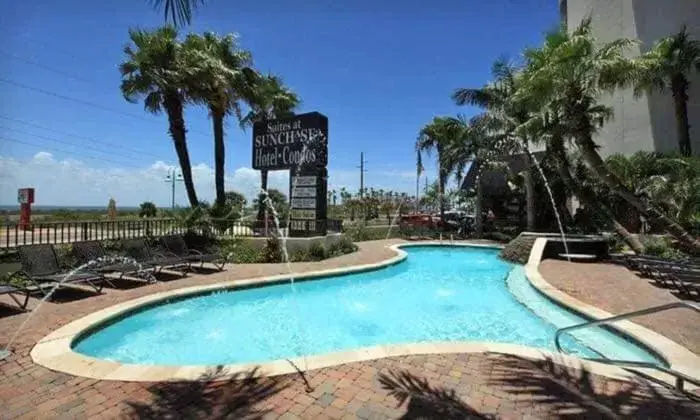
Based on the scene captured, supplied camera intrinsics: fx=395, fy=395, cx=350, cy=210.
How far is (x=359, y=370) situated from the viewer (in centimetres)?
449

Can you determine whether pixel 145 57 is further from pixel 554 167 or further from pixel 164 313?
pixel 554 167

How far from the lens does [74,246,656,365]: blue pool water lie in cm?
597

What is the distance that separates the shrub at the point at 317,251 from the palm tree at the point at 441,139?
10930 millimetres

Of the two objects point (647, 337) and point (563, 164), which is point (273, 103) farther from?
point (647, 337)

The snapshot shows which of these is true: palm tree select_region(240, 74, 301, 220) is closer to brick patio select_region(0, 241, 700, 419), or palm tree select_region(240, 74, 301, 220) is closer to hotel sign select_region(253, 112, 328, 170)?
hotel sign select_region(253, 112, 328, 170)

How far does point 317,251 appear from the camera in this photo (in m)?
13.9

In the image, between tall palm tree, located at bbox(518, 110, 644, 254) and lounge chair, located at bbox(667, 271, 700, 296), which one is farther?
tall palm tree, located at bbox(518, 110, 644, 254)

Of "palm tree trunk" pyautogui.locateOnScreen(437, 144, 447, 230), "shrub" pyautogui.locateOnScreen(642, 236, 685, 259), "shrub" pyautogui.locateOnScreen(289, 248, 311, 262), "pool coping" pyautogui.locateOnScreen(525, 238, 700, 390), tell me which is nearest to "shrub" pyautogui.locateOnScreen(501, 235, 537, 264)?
"shrub" pyautogui.locateOnScreen(642, 236, 685, 259)

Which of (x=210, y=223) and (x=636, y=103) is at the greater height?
(x=636, y=103)

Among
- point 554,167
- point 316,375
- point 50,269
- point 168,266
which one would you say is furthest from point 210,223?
point 554,167

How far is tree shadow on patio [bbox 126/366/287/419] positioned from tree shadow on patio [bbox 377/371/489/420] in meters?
1.15

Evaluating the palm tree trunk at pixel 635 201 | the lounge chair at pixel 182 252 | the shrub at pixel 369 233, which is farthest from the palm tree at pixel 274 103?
the palm tree trunk at pixel 635 201

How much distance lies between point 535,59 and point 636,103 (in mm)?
12789

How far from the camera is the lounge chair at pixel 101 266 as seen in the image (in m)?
8.87
